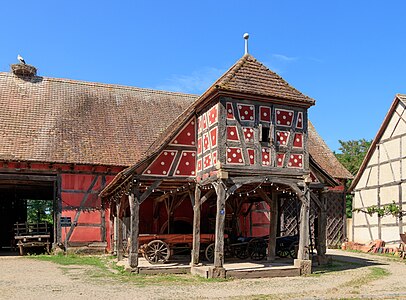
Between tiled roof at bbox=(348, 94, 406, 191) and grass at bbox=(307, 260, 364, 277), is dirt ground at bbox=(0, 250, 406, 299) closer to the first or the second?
grass at bbox=(307, 260, 364, 277)

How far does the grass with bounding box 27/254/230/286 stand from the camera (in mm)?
11398

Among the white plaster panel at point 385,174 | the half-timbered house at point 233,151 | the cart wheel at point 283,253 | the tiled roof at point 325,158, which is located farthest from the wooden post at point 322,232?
the white plaster panel at point 385,174

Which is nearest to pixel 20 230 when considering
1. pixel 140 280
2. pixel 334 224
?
pixel 140 280

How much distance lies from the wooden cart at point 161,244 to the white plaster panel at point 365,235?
1018 centimetres

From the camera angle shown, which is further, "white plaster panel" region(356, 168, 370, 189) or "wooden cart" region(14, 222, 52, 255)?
"white plaster panel" region(356, 168, 370, 189)

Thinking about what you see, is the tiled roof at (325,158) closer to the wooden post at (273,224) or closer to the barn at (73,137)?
the barn at (73,137)

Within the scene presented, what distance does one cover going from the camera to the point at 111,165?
18422 millimetres

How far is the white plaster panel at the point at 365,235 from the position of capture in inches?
850

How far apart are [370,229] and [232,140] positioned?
1229 cm

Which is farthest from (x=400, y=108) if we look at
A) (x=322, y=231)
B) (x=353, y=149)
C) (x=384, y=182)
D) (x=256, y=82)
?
(x=353, y=149)

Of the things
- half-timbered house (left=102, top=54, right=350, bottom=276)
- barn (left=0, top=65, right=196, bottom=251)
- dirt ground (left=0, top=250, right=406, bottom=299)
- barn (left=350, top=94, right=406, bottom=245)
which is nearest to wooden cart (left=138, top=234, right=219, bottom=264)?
half-timbered house (left=102, top=54, right=350, bottom=276)

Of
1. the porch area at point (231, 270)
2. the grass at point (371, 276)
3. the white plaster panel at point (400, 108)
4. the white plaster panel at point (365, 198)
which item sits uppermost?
the white plaster panel at point (400, 108)

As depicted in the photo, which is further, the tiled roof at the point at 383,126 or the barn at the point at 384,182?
the tiled roof at the point at 383,126

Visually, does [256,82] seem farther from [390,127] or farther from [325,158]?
[325,158]
